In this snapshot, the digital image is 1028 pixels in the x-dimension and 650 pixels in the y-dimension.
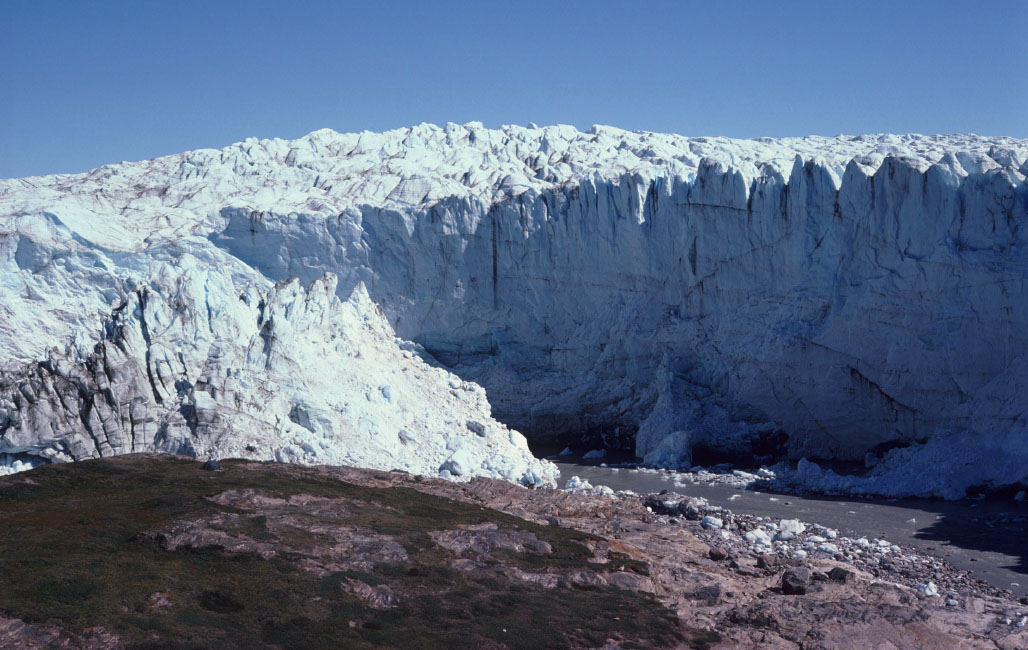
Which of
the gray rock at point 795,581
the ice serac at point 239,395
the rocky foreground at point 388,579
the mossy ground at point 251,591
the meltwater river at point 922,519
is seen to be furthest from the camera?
the ice serac at point 239,395

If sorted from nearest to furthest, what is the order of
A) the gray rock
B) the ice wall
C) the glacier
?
the gray rock, the glacier, the ice wall

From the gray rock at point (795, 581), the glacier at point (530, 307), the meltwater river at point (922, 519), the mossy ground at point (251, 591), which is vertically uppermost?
the glacier at point (530, 307)

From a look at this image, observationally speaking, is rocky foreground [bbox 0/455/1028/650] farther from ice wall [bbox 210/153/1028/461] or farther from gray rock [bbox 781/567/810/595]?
ice wall [bbox 210/153/1028/461]

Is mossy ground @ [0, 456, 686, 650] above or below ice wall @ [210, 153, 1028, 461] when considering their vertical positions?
below

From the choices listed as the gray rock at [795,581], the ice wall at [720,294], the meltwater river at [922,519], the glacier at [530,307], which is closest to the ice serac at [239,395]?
the glacier at [530,307]

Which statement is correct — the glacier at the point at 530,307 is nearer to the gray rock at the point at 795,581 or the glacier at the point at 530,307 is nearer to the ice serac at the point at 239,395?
the ice serac at the point at 239,395

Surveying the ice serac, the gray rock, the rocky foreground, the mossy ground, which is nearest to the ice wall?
the ice serac

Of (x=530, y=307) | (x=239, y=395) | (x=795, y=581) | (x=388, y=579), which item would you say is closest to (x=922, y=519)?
(x=795, y=581)
